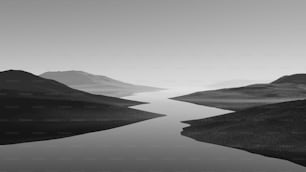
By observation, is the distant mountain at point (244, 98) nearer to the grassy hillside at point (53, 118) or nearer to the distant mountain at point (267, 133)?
the grassy hillside at point (53, 118)

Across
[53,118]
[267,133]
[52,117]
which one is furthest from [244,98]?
[267,133]

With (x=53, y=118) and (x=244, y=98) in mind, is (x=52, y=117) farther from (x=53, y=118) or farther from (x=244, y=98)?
(x=244, y=98)

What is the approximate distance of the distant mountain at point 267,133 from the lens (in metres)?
30.6

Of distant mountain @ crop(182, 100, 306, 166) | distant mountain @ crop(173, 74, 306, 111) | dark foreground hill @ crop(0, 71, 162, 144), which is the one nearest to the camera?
distant mountain @ crop(182, 100, 306, 166)

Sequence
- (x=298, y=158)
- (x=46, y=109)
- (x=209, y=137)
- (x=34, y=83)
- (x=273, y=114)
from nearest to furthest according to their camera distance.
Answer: (x=298, y=158)
(x=209, y=137)
(x=273, y=114)
(x=46, y=109)
(x=34, y=83)

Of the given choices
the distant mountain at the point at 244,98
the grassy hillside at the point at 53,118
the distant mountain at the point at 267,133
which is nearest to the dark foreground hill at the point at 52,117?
the grassy hillside at the point at 53,118

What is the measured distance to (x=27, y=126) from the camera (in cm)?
4828

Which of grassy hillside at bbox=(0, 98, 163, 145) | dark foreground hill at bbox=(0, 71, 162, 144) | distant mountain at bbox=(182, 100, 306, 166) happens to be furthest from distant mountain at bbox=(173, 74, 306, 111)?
distant mountain at bbox=(182, 100, 306, 166)

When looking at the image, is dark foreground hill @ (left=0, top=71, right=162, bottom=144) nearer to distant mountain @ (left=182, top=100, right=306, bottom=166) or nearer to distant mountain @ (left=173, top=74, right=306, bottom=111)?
distant mountain @ (left=182, top=100, right=306, bottom=166)

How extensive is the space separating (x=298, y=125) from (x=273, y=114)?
8.99m

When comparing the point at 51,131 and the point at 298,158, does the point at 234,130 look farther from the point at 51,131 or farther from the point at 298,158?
the point at 51,131

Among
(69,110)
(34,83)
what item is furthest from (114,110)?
(34,83)

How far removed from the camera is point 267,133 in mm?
37000

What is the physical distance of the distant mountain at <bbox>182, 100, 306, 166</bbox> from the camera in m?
30.6
